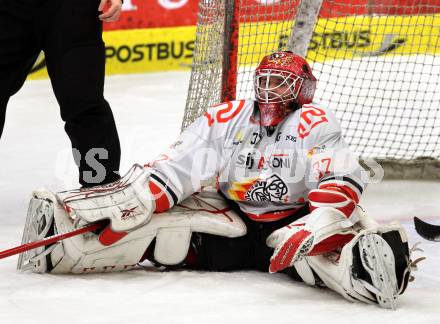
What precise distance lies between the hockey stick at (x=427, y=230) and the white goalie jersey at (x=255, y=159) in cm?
66

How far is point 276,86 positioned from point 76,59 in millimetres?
611

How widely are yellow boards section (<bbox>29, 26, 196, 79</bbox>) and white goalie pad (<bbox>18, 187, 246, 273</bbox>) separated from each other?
3672 millimetres

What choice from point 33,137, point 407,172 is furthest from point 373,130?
point 33,137

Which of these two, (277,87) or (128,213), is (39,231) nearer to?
(128,213)

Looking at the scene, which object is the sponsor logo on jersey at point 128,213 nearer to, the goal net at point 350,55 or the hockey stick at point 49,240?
the hockey stick at point 49,240

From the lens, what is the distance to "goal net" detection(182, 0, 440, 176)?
4098 millimetres

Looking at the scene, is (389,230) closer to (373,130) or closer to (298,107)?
(298,107)

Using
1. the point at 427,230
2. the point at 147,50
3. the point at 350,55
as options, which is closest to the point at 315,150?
the point at 427,230

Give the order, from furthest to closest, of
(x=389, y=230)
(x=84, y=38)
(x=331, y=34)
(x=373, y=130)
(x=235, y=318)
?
(x=331, y=34) → (x=373, y=130) → (x=84, y=38) → (x=389, y=230) → (x=235, y=318)

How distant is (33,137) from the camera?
5.29m

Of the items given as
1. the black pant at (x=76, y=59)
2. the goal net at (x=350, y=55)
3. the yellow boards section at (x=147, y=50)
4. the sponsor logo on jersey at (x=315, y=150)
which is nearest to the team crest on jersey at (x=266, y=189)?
the sponsor logo on jersey at (x=315, y=150)

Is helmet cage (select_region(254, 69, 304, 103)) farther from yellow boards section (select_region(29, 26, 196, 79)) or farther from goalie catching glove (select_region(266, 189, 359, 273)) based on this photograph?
yellow boards section (select_region(29, 26, 196, 79))

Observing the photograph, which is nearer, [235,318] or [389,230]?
[235,318]

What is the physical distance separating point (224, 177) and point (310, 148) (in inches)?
11.0
